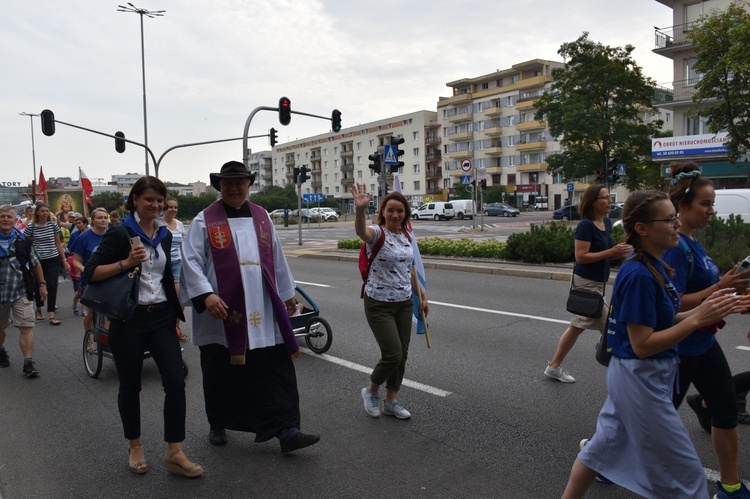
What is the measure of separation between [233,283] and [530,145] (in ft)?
255

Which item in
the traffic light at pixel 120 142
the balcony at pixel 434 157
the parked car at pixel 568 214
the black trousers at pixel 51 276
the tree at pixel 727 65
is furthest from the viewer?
the balcony at pixel 434 157

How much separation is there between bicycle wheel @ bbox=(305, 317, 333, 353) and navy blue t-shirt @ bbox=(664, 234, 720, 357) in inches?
172

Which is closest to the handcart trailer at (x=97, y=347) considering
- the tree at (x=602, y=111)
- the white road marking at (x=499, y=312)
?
the white road marking at (x=499, y=312)

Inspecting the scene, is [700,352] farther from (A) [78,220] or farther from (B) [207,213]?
(A) [78,220]

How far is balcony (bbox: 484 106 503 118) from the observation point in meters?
82.1

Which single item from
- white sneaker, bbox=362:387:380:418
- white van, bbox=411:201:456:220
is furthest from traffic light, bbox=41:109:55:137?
white van, bbox=411:201:456:220

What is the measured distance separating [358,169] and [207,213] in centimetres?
10428

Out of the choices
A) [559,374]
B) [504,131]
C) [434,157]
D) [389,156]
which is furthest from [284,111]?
[434,157]

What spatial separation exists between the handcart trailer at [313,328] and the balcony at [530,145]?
2900 inches

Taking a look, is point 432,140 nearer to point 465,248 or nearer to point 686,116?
point 686,116

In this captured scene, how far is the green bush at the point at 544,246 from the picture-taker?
46.9 ft

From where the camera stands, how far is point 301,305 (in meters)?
7.11

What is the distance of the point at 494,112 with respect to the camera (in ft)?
270

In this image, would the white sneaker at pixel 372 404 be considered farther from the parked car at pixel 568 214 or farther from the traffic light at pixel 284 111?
the parked car at pixel 568 214
